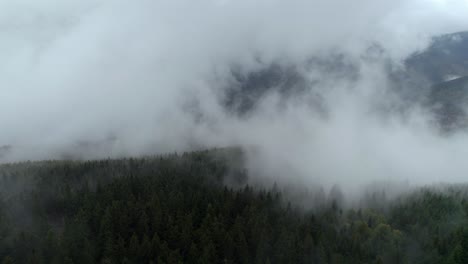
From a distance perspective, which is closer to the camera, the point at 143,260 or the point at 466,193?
the point at 143,260

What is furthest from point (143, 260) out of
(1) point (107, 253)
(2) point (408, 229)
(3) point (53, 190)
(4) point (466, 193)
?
(4) point (466, 193)

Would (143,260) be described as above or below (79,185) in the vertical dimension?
below

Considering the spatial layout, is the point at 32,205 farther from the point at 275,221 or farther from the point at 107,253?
the point at 275,221

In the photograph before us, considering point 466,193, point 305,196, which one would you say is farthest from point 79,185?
point 466,193

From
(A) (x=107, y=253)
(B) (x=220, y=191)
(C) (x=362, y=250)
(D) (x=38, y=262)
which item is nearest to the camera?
(D) (x=38, y=262)

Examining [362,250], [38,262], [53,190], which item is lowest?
[362,250]

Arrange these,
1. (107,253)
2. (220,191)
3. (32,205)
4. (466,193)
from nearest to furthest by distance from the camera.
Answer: (107,253) → (32,205) → (220,191) → (466,193)
